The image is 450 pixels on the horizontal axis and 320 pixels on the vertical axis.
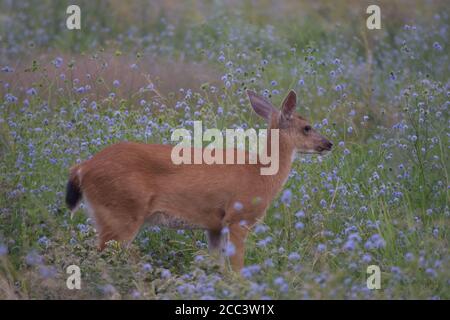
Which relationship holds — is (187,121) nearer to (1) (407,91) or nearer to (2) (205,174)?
(2) (205,174)

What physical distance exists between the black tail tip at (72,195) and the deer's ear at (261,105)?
1.66m

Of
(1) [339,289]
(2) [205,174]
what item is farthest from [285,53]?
(1) [339,289]

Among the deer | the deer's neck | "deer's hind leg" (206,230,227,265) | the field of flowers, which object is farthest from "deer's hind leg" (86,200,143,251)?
the deer's neck

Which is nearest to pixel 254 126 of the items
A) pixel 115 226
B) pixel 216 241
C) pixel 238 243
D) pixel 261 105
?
pixel 261 105

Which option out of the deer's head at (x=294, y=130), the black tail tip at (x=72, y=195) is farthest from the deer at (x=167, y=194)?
the deer's head at (x=294, y=130)

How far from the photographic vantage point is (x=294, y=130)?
8.10 metres

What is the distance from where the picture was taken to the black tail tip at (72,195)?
7.21m

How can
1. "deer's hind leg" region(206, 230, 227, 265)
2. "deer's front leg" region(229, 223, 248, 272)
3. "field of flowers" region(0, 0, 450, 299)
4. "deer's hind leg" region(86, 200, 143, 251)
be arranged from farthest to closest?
"deer's hind leg" region(206, 230, 227, 265) → "deer's front leg" region(229, 223, 248, 272) → "deer's hind leg" region(86, 200, 143, 251) → "field of flowers" region(0, 0, 450, 299)

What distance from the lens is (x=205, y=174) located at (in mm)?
7578

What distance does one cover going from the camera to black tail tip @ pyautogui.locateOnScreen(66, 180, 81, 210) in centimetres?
721

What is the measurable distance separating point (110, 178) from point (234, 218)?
97 centimetres

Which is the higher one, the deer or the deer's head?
the deer's head

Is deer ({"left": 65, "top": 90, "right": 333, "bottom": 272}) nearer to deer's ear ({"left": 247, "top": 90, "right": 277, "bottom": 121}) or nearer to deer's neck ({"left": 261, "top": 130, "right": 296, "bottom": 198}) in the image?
deer's neck ({"left": 261, "top": 130, "right": 296, "bottom": 198})

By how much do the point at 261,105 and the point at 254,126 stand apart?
143 cm
